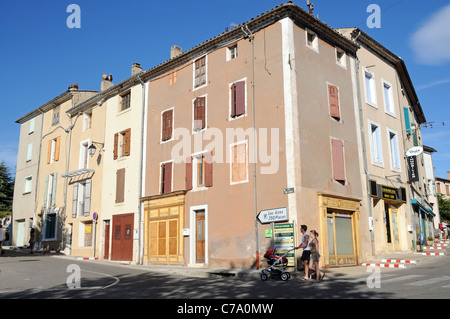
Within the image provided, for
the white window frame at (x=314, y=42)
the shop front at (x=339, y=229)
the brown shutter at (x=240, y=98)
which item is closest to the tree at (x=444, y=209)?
the shop front at (x=339, y=229)

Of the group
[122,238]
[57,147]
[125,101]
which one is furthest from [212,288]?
[57,147]

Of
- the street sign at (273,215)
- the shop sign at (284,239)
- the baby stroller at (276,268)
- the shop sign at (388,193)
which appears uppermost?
the shop sign at (388,193)

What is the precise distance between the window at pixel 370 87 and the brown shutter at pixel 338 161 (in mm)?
4683

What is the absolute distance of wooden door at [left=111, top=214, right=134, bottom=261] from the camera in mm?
21125

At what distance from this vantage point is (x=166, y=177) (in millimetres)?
19953

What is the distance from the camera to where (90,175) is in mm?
24656

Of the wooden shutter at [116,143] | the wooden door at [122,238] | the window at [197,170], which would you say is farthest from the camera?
the wooden shutter at [116,143]

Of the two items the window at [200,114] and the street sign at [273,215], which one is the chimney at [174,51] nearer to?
the window at [200,114]

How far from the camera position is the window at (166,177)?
64.7ft

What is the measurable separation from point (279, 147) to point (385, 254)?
8102 mm

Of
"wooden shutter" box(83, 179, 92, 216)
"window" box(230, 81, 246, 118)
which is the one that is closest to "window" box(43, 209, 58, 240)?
"wooden shutter" box(83, 179, 92, 216)

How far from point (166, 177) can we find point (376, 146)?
10539mm

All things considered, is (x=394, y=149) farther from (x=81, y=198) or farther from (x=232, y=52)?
(x=81, y=198)

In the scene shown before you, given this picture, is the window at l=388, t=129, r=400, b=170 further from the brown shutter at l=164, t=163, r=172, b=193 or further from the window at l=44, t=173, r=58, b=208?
the window at l=44, t=173, r=58, b=208
